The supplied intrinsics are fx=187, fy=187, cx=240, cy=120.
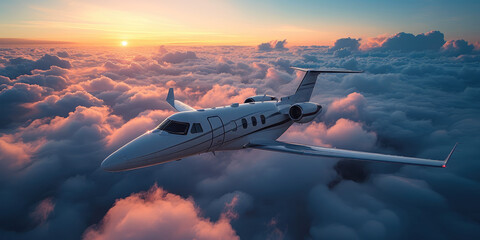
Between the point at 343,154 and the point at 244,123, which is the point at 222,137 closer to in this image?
the point at 244,123

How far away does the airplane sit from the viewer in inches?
404

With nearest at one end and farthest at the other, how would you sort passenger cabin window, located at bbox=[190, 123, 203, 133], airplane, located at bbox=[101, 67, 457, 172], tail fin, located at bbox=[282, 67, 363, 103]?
1. airplane, located at bbox=[101, 67, 457, 172]
2. passenger cabin window, located at bbox=[190, 123, 203, 133]
3. tail fin, located at bbox=[282, 67, 363, 103]

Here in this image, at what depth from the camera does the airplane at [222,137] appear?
1027 cm

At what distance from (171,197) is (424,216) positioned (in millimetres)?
55931

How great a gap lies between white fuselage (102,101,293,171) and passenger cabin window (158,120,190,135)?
0.51 ft

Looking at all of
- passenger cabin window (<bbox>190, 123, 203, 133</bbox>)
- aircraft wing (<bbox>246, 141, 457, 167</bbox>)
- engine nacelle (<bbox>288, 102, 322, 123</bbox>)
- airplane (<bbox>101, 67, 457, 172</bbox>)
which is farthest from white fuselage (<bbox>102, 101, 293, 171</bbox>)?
aircraft wing (<bbox>246, 141, 457, 167</bbox>)

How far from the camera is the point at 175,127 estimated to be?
1166 cm

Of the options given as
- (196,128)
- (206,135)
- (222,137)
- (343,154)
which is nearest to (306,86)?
(343,154)

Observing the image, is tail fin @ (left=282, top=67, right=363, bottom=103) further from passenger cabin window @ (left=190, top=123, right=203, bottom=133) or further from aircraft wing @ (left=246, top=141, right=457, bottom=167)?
passenger cabin window @ (left=190, top=123, right=203, bottom=133)

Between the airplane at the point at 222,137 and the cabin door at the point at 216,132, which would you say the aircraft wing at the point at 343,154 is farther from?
the cabin door at the point at 216,132

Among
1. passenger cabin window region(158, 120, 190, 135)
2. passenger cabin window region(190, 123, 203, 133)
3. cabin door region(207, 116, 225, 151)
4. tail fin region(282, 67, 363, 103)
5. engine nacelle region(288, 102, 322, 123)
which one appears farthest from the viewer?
tail fin region(282, 67, 363, 103)

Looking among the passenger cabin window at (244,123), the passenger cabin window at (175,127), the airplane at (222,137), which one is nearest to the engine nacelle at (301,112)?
the airplane at (222,137)

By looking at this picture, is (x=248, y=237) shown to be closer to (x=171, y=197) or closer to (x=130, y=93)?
(x=171, y=197)

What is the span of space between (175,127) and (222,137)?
10.9ft
